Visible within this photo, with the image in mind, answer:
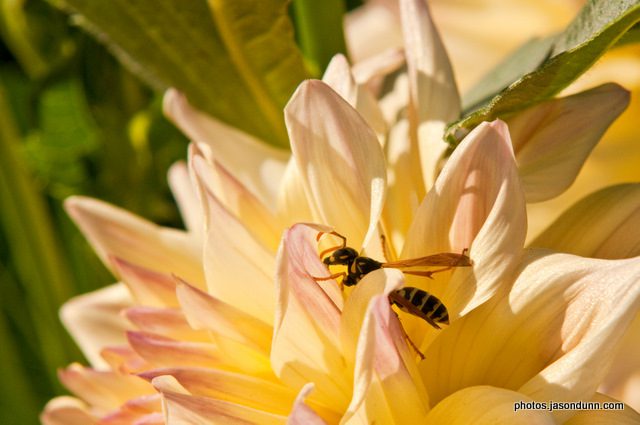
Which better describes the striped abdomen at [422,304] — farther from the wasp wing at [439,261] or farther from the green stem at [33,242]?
the green stem at [33,242]

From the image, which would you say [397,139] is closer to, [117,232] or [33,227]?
[117,232]

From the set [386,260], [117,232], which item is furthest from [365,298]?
[117,232]

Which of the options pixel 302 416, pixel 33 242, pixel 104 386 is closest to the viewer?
pixel 302 416

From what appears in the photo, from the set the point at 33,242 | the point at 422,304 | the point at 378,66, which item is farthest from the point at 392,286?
the point at 33,242

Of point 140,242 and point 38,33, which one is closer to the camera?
point 140,242

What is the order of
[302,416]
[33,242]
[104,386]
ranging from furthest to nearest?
[33,242] → [104,386] → [302,416]

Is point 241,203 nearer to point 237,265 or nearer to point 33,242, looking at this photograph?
point 237,265
